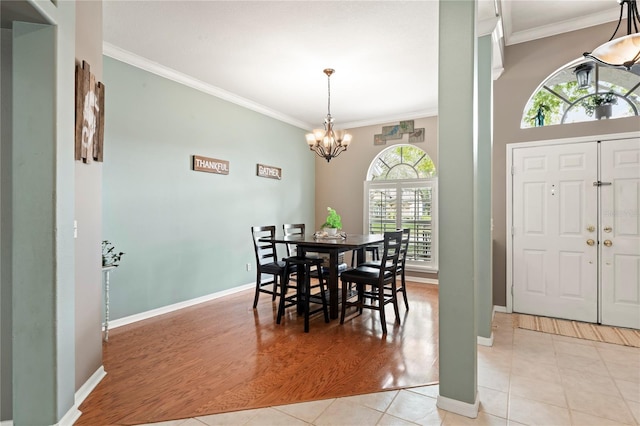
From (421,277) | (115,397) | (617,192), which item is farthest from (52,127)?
(421,277)

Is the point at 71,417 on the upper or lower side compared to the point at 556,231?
lower

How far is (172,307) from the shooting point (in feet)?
13.3

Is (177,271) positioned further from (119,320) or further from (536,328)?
(536,328)

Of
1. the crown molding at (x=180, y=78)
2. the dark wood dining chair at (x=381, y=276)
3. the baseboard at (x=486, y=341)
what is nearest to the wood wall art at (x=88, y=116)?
the crown molding at (x=180, y=78)

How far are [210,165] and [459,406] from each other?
3.96 metres

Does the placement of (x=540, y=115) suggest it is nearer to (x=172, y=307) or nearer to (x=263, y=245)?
(x=263, y=245)

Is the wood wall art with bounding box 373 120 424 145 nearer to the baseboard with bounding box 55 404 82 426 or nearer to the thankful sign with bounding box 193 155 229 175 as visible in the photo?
the thankful sign with bounding box 193 155 229 175

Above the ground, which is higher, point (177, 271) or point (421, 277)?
point (177, 271)

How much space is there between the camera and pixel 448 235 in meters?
2.00

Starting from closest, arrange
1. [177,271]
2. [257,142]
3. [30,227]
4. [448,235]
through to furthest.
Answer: [30,227], [448,235], [177,271], [257,142]

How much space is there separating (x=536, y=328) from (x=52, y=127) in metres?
4.40

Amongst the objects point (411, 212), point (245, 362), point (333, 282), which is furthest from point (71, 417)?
point (411, 212)

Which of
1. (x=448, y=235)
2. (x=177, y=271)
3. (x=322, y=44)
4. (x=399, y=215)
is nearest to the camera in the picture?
(x=448, y=235)

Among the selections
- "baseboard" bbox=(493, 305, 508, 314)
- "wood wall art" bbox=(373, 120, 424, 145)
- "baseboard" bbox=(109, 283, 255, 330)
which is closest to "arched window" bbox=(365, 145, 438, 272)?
"wood wall art" bbox=(373, 120, 424, 145)
